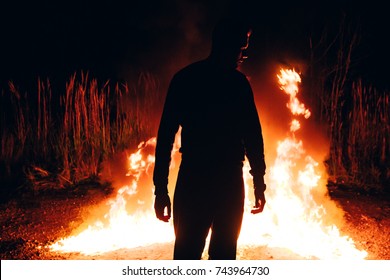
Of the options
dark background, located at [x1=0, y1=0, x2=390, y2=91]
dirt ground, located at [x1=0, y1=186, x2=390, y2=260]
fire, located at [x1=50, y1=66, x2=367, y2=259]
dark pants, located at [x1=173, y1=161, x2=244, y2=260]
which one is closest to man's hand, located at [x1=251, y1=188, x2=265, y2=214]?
dark pants, located at [x1=173, y1=161, x2=244, y2=260]

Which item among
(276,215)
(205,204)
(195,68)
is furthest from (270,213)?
(195,68)

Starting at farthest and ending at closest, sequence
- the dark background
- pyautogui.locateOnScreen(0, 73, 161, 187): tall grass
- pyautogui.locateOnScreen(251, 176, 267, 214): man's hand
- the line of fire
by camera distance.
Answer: pyautogui.locateOnScreen(0, 73, 161, 187): tall grass → the dark background → the line of fire → pyautogui.locateOnScreen(251, 176, 267, 214): man's hand

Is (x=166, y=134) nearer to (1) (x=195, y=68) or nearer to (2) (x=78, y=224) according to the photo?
(1) (x=195, y=68)

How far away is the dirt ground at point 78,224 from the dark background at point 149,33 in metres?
2.01

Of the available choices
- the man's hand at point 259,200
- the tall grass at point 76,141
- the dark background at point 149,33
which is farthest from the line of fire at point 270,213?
the man's hand at point 259,200

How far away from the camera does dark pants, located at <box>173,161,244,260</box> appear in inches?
93.6

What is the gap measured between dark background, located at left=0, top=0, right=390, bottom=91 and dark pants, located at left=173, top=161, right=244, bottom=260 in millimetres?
2881

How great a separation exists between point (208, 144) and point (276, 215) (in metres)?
2.46

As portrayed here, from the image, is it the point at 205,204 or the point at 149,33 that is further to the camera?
the point at 149,33

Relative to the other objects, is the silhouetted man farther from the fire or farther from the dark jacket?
the fire

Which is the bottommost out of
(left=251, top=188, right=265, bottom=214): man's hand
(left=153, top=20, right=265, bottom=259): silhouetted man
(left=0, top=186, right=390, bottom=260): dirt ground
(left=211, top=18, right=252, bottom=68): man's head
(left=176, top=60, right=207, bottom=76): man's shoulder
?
(left=0, top=186, right=390, bottom=260): dirt ground

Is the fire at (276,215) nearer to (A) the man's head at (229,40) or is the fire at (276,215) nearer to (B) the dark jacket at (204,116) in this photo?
(B) the dark jacket at (204,116)

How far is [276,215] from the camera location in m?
4.55

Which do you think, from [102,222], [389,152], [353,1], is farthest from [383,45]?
[102,222]
